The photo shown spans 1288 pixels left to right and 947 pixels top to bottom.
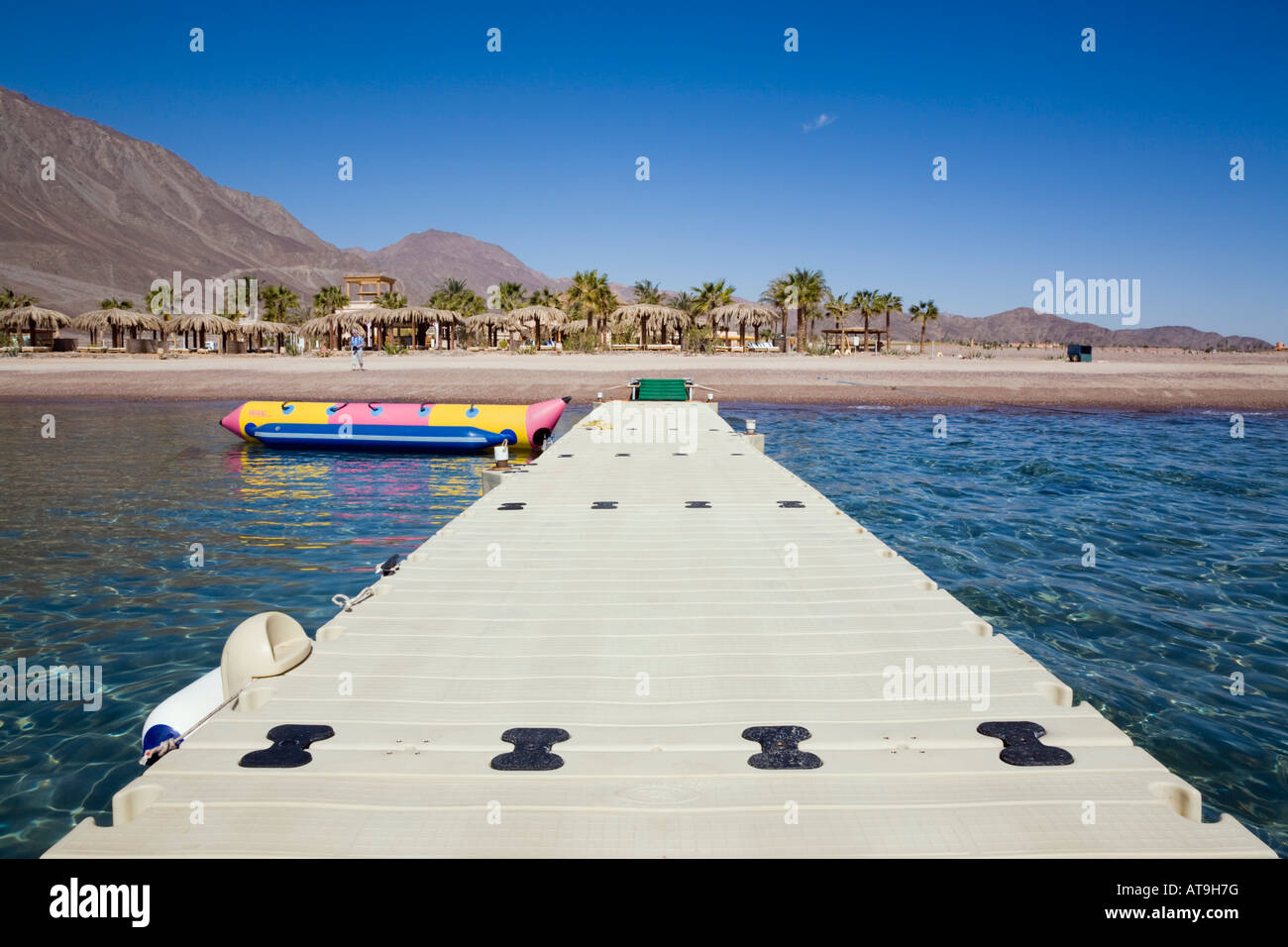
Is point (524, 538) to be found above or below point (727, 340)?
below

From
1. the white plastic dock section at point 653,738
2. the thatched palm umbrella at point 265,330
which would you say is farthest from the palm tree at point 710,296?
the white plastic dock section at point 653,738

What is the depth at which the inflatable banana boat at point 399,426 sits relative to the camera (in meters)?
16.6

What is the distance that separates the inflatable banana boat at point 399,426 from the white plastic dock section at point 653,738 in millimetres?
10987

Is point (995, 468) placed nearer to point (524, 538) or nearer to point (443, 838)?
point (524, 538)

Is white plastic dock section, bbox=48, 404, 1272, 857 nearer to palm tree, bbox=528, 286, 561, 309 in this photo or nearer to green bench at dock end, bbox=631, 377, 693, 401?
green bench at dock end, bbox=631, 377, 693, 401

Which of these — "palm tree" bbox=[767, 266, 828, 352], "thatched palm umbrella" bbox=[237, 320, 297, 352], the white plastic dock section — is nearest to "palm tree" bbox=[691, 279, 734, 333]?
"palm tree" bbox=[767, 266, 828, 352]

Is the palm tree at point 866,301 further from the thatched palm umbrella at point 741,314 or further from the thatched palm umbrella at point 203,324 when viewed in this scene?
the thatched palm umbrella at point 203,324

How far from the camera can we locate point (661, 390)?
22.5m

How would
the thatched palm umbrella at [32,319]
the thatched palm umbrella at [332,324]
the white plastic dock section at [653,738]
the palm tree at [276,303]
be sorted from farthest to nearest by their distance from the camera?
the palm tree at [276,303] → the thatched palm umbrella at [332,324] → the thatched palm umbrella at [32,319] → the white plastic dock section at [653,738]

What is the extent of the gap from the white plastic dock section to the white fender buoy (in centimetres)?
11

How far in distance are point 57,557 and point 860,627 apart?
903 centimetres

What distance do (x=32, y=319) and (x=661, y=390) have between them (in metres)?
48.1

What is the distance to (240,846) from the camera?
2344 mm
